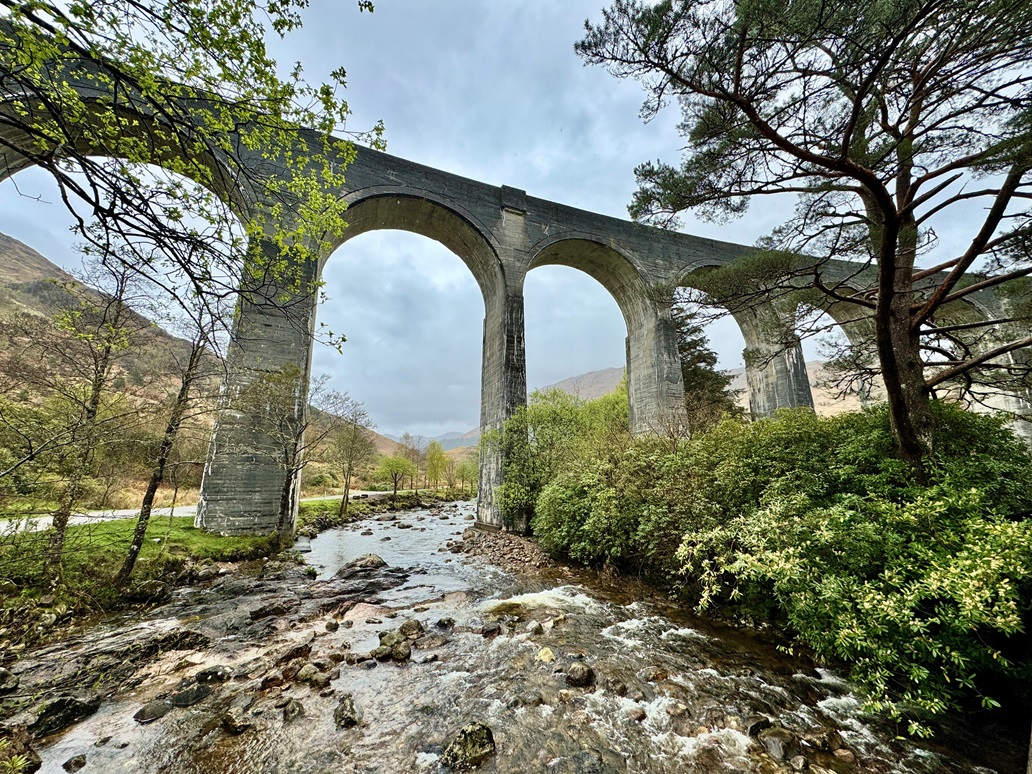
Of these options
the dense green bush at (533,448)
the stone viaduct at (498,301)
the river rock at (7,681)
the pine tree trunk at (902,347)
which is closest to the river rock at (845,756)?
the pine tree trunk at (902,347)

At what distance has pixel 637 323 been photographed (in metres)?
16.4

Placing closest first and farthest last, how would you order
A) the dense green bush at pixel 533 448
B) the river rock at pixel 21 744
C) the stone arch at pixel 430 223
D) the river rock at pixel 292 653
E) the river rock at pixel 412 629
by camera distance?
1. the river rock at pixel 21 744
2. the river rock at pixel 292 653
3. the river rock at pixel 412 629
4. the dense green bush at pixel 533 448
5. the stone arch at pixel 430 223

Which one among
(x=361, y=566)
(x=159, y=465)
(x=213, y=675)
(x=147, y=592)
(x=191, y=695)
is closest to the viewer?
(x=191, y=695)

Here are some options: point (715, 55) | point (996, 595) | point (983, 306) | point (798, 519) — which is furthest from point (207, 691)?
point (983, 306)

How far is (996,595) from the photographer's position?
2.65m

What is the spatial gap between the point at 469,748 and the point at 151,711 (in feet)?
9.24

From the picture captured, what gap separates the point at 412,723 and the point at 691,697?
8.32ft

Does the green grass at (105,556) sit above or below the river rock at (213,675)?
above

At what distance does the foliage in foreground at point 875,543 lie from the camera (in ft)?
9.02

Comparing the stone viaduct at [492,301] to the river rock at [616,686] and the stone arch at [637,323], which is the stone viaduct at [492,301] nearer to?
the stone arch at [637,323]

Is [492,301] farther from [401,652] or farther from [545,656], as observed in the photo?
[545,656]

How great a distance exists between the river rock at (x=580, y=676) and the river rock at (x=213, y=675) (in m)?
3.44

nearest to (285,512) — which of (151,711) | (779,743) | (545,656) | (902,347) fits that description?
(151,711)

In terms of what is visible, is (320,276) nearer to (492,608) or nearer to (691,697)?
(492,608)
